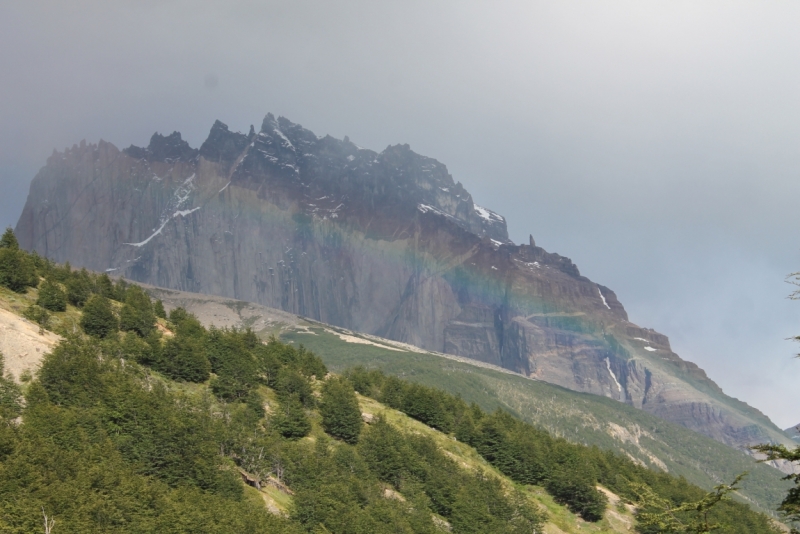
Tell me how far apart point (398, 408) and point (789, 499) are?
93.9 m

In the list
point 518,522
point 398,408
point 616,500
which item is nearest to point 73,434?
point 518,522

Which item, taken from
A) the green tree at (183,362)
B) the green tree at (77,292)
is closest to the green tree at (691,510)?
the green tree at (183,362)

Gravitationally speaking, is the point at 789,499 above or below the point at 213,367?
above

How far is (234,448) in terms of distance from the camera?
63375 millimetres

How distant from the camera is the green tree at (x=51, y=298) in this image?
77562 millimetres

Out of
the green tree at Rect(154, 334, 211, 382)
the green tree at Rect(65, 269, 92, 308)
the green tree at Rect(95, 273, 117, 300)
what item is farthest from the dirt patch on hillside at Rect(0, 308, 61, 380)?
the green tree at Rect(95, 273, 117, 300)

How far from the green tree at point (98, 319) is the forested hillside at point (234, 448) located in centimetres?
18

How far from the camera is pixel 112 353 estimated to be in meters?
73.9

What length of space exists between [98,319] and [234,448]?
2938cm

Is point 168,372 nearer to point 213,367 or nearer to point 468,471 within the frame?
point 213,367

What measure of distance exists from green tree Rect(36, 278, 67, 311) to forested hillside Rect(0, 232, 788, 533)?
Result: 0.18m

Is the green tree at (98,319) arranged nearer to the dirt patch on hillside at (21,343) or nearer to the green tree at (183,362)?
the green tree at (183,362)

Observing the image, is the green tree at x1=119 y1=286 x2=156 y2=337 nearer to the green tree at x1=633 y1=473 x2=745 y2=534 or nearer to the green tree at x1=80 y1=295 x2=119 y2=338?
the green tree at x1=80 y1=295 x2=119 y2=338

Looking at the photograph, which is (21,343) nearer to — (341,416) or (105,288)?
(105,288)
